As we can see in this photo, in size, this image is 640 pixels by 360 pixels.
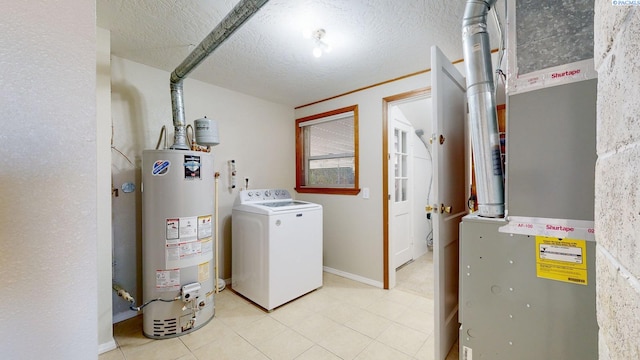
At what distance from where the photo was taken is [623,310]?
389 mm

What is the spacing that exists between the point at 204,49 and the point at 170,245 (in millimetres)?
1463

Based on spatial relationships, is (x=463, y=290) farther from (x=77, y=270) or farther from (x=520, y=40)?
(x=77, y=270)

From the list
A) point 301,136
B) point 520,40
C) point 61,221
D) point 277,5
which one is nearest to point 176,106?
point 277,5

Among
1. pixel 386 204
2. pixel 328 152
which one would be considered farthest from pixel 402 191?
pixel 328 152

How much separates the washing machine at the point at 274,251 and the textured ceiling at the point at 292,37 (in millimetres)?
1355

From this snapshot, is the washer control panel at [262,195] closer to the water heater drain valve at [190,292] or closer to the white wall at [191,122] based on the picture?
the white wall at [191,122]

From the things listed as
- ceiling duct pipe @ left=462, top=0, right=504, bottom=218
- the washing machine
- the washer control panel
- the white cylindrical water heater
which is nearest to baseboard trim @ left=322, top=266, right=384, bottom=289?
the washing machine

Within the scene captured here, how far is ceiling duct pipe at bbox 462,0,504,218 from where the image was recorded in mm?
1217

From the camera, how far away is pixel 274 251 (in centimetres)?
219

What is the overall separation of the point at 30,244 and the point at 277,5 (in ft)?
5.39

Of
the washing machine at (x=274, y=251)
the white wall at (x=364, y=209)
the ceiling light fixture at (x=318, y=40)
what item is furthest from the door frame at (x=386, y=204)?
the ceiling light fixture at (x=318, y=40)

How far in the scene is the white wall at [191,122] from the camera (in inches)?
81.6

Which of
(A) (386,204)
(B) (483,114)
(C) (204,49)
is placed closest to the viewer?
(B) (483,114)

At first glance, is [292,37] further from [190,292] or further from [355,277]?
[355,277]
